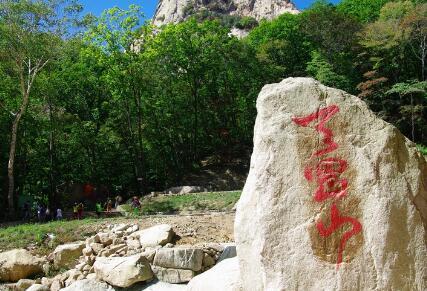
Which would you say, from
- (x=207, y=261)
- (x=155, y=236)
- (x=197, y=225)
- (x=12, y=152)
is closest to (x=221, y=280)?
(x=207, y=261)

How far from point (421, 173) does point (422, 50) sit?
36048 mm

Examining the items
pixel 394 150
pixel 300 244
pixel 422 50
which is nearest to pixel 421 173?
pixel 394 150

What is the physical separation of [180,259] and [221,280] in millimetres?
6636

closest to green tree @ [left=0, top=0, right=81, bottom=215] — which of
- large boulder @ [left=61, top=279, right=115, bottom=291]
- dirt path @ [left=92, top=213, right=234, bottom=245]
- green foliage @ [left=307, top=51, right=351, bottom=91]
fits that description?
dirt path @ [left=92, top=213, right=234, bottom=245]

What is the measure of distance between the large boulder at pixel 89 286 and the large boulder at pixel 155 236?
10.3 ft

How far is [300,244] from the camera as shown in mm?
6324

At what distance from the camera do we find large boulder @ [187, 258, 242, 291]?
299 inches

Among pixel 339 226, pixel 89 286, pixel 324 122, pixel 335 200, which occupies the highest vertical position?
pixel 324 122

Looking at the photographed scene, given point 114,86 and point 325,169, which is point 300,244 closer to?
point 325,169

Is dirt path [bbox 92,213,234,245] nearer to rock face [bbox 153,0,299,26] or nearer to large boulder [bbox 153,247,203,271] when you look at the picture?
large boulder [bbox 153,247,203,271]

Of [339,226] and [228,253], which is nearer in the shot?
[339,226]

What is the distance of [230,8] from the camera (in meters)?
131

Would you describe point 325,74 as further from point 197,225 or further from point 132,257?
point 132,257

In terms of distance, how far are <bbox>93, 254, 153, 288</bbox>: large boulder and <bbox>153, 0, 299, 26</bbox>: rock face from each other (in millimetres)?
117209
